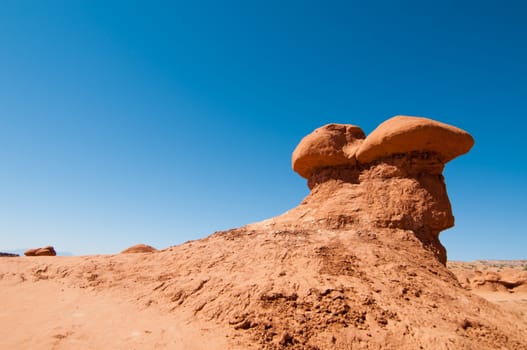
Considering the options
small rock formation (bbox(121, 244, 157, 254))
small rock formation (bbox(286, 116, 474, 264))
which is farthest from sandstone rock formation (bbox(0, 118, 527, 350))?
small rock formation (bbox(121, 244, 157, 254))

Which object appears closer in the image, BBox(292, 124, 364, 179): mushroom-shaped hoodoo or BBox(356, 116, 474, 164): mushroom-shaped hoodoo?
BBox(356, 116, 474, 164): mushroom-shaped hoodoo

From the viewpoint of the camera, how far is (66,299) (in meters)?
7.43

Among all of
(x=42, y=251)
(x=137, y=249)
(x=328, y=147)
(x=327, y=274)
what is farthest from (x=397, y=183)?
A: (x=42, y=251)

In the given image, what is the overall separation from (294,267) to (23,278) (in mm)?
8342

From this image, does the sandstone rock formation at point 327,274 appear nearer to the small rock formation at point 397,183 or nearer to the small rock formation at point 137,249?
the small rock formation at point 397,183

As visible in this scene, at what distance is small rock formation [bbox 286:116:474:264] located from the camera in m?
8.41

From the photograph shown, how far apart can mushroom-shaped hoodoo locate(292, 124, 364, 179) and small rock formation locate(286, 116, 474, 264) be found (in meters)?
0.07

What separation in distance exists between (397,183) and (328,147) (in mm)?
2519

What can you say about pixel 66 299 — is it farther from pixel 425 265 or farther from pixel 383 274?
pixel 425 265

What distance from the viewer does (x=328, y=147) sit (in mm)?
10461

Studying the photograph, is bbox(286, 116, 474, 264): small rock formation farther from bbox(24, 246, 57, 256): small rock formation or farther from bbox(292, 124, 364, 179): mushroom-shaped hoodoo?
bbox(24, 246, 57, 256): small rock formation

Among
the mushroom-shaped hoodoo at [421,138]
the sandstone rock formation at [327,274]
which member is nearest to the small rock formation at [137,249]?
the sandstone rock formation at [327,274]

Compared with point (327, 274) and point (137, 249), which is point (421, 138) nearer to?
point (327, 274)

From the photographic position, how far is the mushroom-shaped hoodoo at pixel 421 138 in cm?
855
